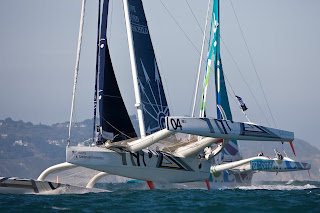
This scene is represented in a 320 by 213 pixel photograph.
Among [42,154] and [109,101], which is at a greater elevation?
[42,154]

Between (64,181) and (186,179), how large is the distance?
4.07 metres

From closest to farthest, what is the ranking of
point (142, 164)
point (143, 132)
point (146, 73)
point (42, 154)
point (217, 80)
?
point (142, 164) → point (143, 132) → point (146, 73) → point (217, 80) → point (42, 154)

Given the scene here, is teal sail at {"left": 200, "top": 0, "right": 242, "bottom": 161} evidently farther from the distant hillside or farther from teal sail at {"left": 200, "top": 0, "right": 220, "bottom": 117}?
the distant hillside

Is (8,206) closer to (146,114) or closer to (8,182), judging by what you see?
(8,182)

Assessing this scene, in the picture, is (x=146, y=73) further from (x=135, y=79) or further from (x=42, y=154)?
(x=42, y=154)

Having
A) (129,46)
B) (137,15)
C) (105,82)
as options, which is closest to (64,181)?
(105,82)

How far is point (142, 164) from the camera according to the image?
57.9 ft

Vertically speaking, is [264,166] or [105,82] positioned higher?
[105,82]

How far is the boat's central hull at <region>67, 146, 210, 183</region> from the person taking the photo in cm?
1636

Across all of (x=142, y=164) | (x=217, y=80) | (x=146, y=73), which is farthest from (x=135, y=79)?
(x=217, y=80)

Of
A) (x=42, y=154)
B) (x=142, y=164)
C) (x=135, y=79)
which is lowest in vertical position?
(x=142, y=164)

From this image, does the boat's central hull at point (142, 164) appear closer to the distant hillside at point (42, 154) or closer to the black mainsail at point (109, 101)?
the black mainsail at point (109, 101)

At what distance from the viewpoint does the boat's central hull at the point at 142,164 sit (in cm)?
1636

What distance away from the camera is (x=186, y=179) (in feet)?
62.5
